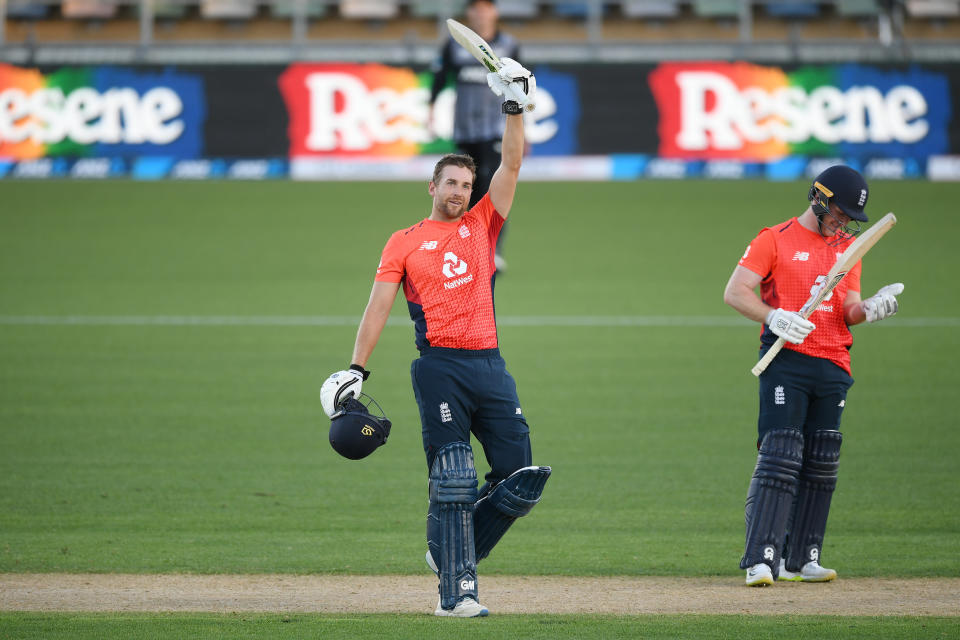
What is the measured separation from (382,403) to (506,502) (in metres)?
5.15

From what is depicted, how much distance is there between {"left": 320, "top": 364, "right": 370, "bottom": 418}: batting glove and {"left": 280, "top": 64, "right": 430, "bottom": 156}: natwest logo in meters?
19.5

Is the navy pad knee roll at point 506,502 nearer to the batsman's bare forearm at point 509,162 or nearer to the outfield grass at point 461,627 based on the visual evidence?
the outfield grass at point 461,627

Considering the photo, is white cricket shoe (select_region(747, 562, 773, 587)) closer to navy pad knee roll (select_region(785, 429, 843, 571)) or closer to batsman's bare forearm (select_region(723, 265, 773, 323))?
navy pad knee roll (select_region(785, 429, 843, 571))

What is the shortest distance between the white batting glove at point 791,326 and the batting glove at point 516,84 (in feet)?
5.22

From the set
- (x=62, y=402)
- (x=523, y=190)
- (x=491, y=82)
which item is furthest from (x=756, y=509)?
(x=523, y=190)

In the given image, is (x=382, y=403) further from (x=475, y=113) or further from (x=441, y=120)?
(x=441, y=120)

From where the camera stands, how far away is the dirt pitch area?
619cm

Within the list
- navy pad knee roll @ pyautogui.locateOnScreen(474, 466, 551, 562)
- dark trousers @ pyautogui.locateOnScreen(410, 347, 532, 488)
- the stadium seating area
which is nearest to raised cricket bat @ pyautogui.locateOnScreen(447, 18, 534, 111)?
dark trousers @ pyautogui.locateOnScreen(410, 347, 532, 488)

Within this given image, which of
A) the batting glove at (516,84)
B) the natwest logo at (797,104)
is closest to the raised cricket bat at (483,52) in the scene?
the batting glove at (516,84)

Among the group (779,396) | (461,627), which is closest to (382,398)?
(779,396)

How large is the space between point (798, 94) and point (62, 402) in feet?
56.8

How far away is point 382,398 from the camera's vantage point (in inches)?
444

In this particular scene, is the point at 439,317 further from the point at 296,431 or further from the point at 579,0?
the point at 579,0

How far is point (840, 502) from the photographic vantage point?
8.37 meters
